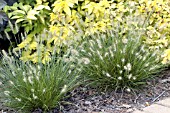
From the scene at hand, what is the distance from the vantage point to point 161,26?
3707 millimetres

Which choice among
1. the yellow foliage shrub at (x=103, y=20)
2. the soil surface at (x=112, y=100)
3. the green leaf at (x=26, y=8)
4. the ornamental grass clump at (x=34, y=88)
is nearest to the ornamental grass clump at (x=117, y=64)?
the soil surface at (x=112, y=100)

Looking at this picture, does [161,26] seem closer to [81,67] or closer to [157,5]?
[157,5]

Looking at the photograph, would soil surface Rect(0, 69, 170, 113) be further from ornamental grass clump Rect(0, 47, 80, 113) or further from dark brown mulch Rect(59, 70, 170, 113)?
ornamental grass clump Rect(0, 47, 80, 113)

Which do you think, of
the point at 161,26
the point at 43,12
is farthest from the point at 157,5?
the point at 43,12

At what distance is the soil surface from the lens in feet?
10.3

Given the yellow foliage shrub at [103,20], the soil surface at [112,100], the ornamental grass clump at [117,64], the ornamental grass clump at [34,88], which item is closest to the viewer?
the ornamental grass clump at [34,88]

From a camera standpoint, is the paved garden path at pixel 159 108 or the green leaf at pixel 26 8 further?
the green leaf at pixel 26 8

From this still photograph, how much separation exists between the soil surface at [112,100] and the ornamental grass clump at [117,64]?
9 centimetres

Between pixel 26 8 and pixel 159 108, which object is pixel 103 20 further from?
pixel 159 108

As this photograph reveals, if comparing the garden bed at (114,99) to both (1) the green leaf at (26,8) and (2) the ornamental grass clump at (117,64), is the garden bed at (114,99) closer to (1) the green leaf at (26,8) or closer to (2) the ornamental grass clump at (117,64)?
(2) the ornamental grass clump at (117,64)

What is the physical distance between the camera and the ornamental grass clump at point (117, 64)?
11.0ft

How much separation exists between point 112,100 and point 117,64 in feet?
1.11

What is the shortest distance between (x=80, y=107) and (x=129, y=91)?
20.2 inches

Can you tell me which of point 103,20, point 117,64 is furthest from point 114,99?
point 103,20
